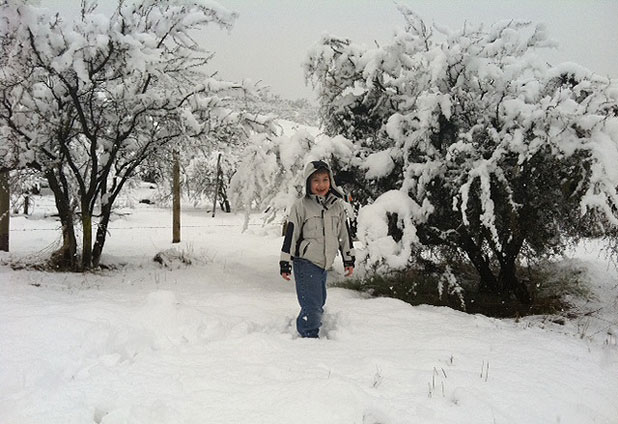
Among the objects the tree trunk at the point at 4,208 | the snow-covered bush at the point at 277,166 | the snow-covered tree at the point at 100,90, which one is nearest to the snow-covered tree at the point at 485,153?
the snow-covered bush at the point at 277,166

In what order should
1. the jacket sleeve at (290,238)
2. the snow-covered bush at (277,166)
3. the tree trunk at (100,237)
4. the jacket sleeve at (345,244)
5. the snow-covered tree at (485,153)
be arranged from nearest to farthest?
1. the jacket sleeve at (290,238)
2. the jacket sleeve at (345,244)
3. the snow-covered tree at (485,153)
4. the snow-covered bush at (277,166)
5. the tree trunk at (100,237)

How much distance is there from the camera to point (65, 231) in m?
7.47

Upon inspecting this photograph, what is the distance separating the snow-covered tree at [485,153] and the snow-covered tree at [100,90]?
10.1 ft

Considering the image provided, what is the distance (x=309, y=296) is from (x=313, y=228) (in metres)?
0.66

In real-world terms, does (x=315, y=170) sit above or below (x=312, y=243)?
above

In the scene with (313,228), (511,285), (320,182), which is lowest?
(511,285)

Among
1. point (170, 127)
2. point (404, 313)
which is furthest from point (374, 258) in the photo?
point (170, 127)

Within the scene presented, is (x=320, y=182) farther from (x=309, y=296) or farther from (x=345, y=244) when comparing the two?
(x=309, y=296)

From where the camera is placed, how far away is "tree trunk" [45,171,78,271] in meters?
7.38

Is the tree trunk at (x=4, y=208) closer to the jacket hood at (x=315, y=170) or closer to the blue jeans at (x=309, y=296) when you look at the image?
the jacket hood at (x=315, y=170)

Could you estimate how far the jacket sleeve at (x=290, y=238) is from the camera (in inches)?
167

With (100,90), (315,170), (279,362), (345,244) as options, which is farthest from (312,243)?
(100,90)

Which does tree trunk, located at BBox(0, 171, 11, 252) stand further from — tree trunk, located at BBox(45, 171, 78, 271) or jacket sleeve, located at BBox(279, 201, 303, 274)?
jacket sleeve, located at BBox(279, 201, 303, 274)

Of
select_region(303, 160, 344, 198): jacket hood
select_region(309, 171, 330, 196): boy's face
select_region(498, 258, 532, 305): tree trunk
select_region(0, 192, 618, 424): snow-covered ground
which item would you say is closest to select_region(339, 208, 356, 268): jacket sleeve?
select_region(303, 160, 344, 198): jacket hood
